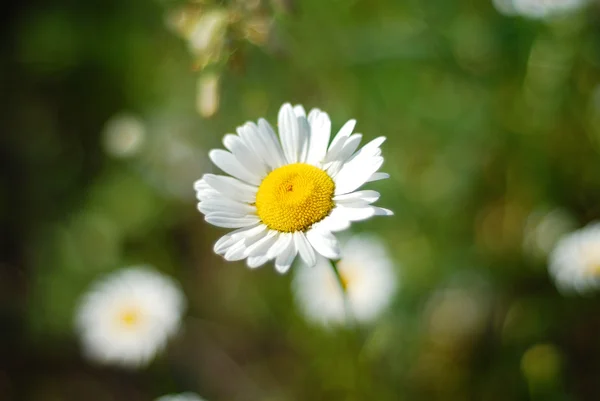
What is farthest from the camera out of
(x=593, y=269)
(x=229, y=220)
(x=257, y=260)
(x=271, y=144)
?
(x=593, y=269)

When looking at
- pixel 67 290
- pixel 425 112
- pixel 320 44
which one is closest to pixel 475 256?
pixel 425 112

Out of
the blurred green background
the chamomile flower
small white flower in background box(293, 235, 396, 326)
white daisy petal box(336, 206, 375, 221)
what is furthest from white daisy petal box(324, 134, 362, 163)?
small white flower in background box(293, 235, 396, 326)

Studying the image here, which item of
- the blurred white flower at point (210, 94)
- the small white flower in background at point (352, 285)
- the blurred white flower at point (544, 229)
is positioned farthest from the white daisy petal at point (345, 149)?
the blurred white flower at point (544, 229)

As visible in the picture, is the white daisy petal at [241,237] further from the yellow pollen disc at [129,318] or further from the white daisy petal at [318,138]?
the yellow pollen disc at [129,318]

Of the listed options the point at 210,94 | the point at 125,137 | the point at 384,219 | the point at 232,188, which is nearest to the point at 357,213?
the point at 232,188

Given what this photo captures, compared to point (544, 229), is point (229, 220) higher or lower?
lower

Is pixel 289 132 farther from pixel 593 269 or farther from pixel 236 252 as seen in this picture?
pixel 593 269

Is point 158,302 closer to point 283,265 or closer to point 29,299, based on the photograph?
point 29,299
